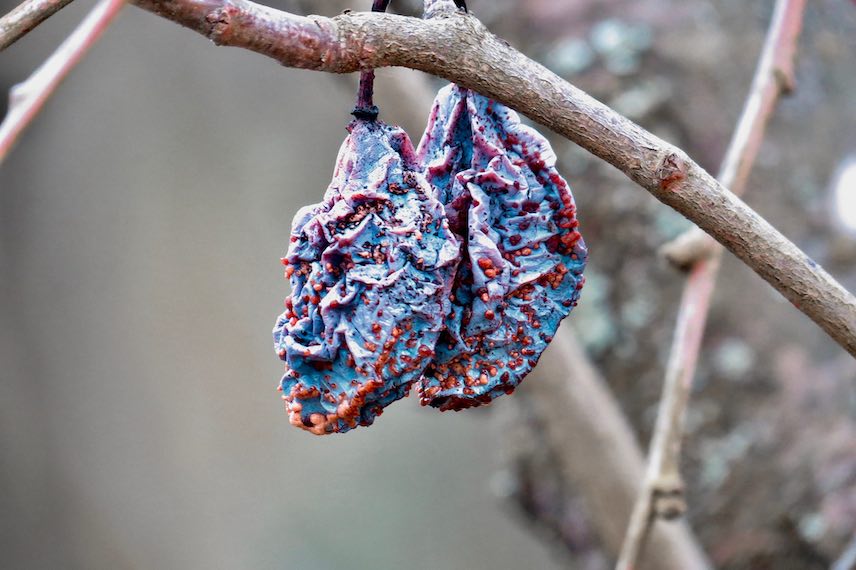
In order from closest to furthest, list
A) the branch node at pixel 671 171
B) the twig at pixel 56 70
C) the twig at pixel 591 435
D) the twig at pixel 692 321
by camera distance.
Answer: the twig at pixel 56 70
the branch node at pixel 671 171
the twig at pixel 692 321
the twig at pixel 591 435

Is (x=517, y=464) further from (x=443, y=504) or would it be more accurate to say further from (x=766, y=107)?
(x=443, y=504)

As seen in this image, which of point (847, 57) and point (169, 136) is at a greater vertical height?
point (847, 57)

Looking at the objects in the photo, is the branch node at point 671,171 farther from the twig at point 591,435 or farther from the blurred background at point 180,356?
the blurred background at point 180,356

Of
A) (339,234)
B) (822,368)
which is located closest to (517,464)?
(822,368)

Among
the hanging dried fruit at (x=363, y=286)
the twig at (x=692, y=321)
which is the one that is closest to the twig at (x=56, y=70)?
the hanging dried fruit at (x=363, y=286)

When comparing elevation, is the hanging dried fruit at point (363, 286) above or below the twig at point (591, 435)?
above

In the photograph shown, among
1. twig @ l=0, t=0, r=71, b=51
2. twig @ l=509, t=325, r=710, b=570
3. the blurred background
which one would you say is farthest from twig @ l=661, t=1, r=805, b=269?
the blurred background
